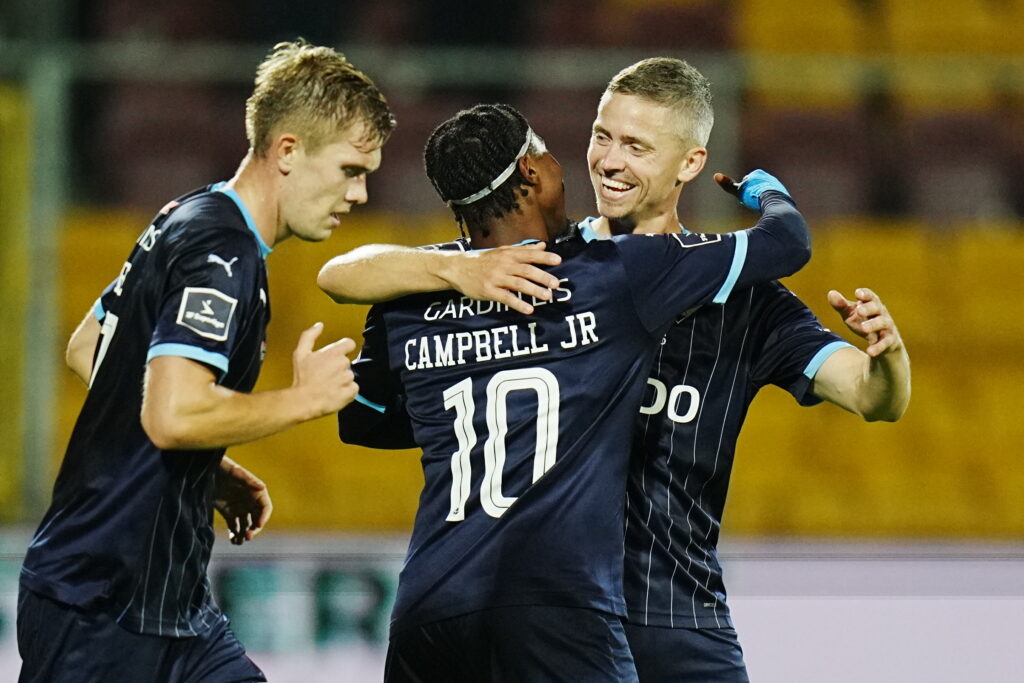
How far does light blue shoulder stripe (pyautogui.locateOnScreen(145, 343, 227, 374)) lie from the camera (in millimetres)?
2893

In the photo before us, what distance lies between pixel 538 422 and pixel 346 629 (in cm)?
251

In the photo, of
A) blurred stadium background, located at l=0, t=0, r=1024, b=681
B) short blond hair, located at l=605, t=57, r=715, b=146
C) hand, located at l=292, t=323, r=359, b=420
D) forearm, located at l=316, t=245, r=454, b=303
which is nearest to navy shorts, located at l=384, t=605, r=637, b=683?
hand, located at l=292, t=323, r=359, b=420

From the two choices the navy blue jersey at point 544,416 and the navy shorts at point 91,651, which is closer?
the navy blue jersey at point 544,416

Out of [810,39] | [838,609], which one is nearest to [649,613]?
[838,609]

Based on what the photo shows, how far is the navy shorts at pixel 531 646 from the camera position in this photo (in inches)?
113

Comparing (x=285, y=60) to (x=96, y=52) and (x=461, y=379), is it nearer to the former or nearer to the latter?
(x=461, y=379)

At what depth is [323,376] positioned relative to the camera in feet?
9.86

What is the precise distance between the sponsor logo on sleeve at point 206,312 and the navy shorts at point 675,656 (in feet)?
3.87

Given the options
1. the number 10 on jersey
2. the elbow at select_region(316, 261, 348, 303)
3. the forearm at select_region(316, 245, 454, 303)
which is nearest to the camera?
the number 10 on jersey

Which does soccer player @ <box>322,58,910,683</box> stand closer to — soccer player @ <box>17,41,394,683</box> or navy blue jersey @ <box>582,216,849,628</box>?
navy blue jersey @ <box>582,216,849,628</box>

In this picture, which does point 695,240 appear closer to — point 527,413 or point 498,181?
point 498,181

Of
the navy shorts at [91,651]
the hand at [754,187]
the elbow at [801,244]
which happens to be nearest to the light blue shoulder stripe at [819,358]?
the elbow at [801,244]

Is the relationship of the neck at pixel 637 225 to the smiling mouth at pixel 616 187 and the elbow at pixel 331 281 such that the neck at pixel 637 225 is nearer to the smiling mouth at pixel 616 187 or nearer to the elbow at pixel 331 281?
the smiling mouth at pixel 616 187

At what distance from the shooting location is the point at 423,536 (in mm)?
3068
